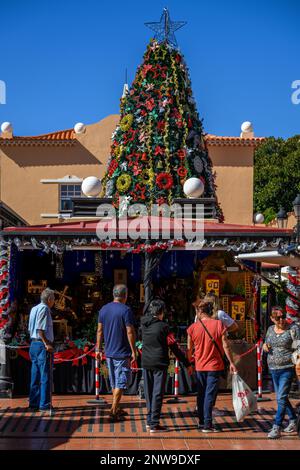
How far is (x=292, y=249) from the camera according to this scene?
335 inches

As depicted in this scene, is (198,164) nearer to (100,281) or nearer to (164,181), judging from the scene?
Result: (164,181)

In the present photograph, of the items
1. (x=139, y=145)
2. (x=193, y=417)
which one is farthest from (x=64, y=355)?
(x=139, y=145)

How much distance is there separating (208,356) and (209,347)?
108 mm

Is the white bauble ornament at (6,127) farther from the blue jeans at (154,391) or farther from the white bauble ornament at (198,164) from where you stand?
the blue jeans at (154,391)

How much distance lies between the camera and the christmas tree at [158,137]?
16.9 metres

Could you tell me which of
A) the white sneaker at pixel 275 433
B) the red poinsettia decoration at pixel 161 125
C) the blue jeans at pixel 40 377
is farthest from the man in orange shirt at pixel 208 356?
the red poinsettia decoration at pixel 161 125

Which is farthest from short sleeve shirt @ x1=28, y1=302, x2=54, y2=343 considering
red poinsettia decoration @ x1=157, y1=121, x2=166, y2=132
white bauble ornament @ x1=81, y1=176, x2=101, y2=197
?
red poinsettia decoration @ x1=157, y1=121, x2=166, y2=132

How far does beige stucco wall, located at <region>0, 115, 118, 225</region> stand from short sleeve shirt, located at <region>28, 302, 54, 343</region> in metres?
20.3

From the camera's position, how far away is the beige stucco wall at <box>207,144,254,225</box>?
103ft

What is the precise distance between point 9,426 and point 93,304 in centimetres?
630

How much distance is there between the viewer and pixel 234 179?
3141cm

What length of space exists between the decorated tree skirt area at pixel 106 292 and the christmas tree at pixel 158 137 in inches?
69.2

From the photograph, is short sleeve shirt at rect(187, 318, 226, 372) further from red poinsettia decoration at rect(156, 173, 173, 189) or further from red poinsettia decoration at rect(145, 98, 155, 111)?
red poinsettia decoration at rect(145, 98, 155, 111)

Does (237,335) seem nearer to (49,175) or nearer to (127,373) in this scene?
(127,373)
